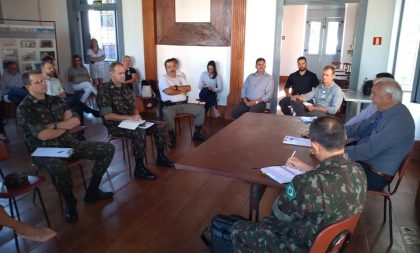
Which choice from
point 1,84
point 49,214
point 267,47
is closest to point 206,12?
point 267,47

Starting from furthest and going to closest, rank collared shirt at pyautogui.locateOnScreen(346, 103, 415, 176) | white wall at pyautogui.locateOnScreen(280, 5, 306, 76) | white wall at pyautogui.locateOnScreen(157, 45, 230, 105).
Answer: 1. white wall at pyautogui.locateOnScreen(280, 5, 306, 76)
2. white wall at pyautogui.locateOnScreen(157, 45, 230, 105)
3. collared shirt at pyautogui.locateOnScreen(346, 103, 415, 176)

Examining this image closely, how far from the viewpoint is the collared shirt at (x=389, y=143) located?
2.36m

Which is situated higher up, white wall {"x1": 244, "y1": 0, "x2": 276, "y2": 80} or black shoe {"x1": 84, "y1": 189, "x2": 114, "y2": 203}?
white wall {"x1": 244, "y1": 0, "x2": 276, "y2": 80}

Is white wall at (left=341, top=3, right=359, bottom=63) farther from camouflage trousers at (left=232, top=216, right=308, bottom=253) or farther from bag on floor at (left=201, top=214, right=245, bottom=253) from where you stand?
camouflage trousers at (left=232, top=216, right=308, bottom=253)

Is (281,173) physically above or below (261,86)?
below

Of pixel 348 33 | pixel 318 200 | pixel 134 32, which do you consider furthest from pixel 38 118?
pixel 348 33

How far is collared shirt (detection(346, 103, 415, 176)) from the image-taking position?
92.7 inches

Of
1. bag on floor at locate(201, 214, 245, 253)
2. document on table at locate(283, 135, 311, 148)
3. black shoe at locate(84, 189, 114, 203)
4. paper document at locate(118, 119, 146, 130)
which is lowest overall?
black shoe at locate(84, 189, 114, 203)

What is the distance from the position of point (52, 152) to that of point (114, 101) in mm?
1154

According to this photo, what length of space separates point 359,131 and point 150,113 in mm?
4662

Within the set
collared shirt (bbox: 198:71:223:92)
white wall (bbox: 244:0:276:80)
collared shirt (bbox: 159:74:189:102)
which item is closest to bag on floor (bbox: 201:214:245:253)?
collared shirt (bbox: 159:74:189:102)

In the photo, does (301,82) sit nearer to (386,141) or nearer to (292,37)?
(386,141)

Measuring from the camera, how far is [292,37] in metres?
11.1

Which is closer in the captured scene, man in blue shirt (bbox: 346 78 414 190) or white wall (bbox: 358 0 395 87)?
man in blue shirt (bbox: 346 78 414 190)
